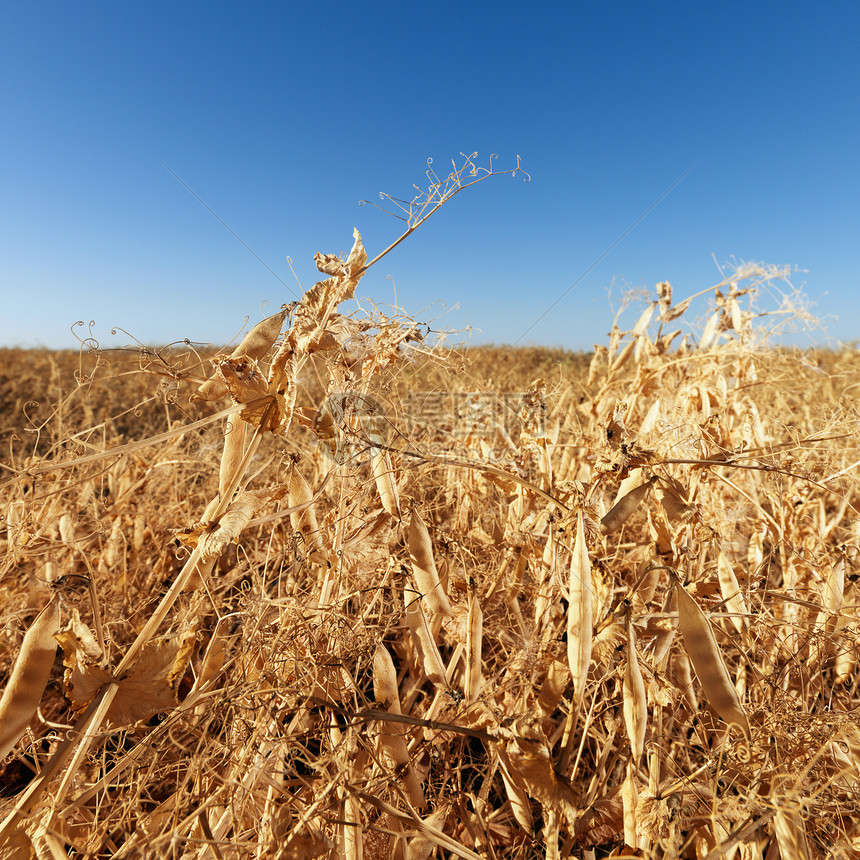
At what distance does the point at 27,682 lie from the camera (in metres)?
0.64

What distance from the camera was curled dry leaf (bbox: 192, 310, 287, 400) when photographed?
69cm

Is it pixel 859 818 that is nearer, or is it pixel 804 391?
pixel 859 818

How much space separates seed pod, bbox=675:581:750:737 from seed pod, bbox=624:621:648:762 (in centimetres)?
7

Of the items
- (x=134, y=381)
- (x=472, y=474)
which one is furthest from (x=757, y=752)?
(x=134, y=381)

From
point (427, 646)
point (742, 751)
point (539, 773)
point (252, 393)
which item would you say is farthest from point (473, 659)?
point (252, 393)

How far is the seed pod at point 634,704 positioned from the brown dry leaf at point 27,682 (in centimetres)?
72

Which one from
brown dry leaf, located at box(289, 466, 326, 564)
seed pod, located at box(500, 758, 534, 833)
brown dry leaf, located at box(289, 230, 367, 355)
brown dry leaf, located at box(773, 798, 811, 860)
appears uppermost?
brown dry leaf, located at box(289, 230, 367, 355)

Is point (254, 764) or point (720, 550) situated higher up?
point (720, 550)

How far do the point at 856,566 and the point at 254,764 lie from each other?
1212mm

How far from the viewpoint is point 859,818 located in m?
0.70

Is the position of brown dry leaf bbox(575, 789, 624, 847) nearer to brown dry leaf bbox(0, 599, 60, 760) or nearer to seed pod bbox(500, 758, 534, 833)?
seed pod bbox(500, 758, 534, 833)

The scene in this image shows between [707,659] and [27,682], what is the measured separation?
0.85 metres

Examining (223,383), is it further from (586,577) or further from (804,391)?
(804,391)

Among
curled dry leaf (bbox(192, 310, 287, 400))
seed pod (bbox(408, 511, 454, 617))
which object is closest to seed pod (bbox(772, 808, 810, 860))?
seed pod (bbox(408, 511, 454, 617))
